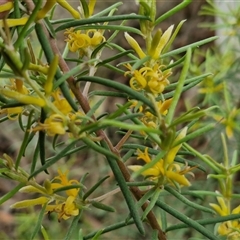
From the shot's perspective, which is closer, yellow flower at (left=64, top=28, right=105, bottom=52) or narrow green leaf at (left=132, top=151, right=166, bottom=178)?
narrow green leaf at (left=132, top=151, right=166, bottom=178)

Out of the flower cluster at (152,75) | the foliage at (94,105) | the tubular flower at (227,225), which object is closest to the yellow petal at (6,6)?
the foliage at (94,105)

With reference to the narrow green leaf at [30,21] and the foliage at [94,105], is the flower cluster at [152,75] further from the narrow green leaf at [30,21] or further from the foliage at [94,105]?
the narrow green leaf at [30,21]

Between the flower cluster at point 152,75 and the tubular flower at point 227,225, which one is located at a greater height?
the flower cluster at point 152,75

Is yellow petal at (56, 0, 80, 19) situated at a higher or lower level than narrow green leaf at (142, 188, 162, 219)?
higher

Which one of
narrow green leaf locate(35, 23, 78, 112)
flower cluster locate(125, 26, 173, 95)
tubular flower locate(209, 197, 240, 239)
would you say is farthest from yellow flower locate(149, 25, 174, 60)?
tubular flower locate(209, 197, 240, 239)

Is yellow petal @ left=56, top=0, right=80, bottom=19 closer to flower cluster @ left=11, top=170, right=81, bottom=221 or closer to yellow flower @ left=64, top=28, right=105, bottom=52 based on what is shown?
yellow flower @ left=64, top=28, right=105, bottom=52

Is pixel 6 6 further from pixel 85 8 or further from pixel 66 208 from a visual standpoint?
pixel 66 208

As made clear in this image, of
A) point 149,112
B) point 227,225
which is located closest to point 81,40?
point 149,112

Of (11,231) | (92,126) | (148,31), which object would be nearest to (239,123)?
(148,31)
